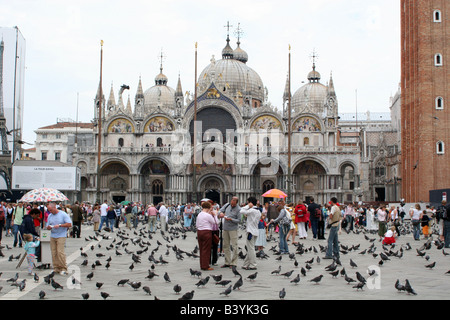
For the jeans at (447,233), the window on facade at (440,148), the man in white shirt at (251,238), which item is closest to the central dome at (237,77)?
the window on facade at (440,148)

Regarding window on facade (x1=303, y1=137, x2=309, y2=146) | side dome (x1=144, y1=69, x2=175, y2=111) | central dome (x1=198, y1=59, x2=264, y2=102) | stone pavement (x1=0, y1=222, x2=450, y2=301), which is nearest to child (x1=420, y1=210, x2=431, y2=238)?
stone pavement (x1=0, y1=222, x2=450, y2=301)

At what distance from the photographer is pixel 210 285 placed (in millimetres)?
10930

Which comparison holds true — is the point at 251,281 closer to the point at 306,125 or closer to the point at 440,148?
the point at 440,148

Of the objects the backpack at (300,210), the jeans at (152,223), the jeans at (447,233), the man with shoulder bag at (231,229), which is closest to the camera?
the man with shoulder bag at (231,229)

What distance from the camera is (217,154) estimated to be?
2126 inches

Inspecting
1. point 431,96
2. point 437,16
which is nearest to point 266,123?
point 431,96

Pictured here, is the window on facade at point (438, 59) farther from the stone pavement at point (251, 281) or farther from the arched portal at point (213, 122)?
the stone pavement at point (251, 281)

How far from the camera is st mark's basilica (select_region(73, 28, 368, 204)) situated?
5253 centimetres

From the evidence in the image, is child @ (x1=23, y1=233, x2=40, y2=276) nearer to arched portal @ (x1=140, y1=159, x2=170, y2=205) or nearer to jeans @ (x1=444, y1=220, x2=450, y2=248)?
jeans @ (x1=444, y1=220, x2=450, y2=248)

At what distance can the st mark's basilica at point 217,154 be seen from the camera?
52531 millimetres

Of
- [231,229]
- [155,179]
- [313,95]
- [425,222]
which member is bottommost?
[425,222]
